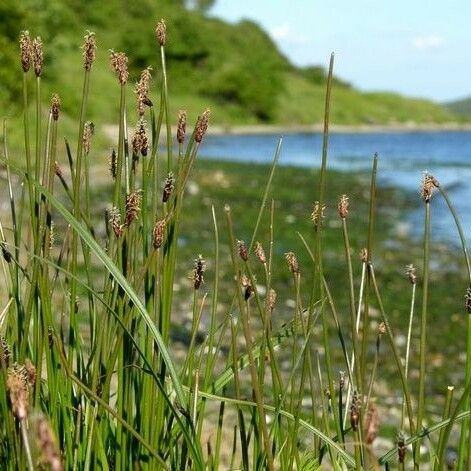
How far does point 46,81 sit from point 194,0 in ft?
178

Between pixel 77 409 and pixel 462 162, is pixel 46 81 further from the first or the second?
pixel 77 409

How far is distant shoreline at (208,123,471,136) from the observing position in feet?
166

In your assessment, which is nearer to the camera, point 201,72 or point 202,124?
point 202,124

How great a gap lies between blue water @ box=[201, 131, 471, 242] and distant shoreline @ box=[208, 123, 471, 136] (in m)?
2.38

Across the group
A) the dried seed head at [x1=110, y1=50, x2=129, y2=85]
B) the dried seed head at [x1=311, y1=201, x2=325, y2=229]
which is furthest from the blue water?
the dried seed head at [x1=110, y1=50, x2=129, y2=85]

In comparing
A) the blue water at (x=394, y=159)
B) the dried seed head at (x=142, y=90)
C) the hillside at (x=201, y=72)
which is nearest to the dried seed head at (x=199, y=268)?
the dried seed head at (x=142, y=90)

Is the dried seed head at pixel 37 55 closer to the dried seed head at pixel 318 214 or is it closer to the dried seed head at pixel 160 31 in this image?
the dried seed head at pixel 160 31

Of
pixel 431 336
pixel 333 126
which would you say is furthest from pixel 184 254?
pixel 333 126

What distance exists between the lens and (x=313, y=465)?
1.36 m

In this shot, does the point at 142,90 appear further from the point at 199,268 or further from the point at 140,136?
the point at 199,268

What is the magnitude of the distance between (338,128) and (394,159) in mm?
27671

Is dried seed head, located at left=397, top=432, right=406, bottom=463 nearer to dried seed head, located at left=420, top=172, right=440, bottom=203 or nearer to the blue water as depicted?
dried seed head, located at left=420, top=172, right=440, bottom=203

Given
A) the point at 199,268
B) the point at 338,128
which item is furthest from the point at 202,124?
the point at 338,128

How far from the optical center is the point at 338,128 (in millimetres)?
59500
